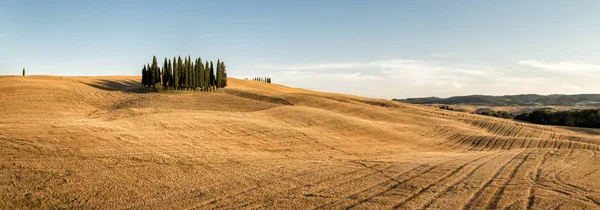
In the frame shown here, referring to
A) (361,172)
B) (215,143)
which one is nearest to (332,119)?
(215,143)

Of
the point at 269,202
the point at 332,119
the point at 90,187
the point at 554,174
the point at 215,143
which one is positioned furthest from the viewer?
the point at 332,119

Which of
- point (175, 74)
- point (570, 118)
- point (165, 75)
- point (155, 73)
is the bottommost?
point (570, 118)

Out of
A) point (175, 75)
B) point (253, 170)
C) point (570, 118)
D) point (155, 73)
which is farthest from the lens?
point (155, 73)

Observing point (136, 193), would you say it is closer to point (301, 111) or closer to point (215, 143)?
point (215, 143)

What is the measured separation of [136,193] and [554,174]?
64.6ft

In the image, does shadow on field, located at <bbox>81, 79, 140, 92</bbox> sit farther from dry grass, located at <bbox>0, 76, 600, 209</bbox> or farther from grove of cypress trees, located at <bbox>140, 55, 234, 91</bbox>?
dry grass, located at <bbox>0, 76, 600, 209</bbox>

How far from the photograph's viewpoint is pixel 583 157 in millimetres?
24797

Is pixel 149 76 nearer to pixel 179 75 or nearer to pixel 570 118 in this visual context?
pixel 179 75

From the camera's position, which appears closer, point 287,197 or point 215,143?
point 287,197

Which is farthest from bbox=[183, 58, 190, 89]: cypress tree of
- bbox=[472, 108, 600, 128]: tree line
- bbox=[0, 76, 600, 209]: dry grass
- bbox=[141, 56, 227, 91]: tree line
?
bbox=[472, 108, 600, 128]: tree line

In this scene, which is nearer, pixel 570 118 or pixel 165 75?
pixel 570 118

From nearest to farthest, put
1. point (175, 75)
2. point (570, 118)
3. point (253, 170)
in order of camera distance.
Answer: point (253, 170) → point (570, 118) → point (175, 75)

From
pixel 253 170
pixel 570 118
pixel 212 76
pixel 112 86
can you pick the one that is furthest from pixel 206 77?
pixel 570 118

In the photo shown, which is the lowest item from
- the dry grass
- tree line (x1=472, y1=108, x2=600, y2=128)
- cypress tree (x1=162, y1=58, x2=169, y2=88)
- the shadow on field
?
the dry grass
